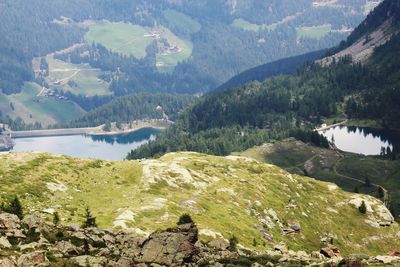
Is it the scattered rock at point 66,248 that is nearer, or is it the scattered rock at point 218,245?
the scattered rock at point 66,248

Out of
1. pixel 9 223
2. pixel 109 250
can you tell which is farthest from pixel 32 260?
pixel 9 223

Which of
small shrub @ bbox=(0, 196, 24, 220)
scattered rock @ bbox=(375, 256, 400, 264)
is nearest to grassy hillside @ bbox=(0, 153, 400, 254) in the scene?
small shrub @ bbox=(0, 196, 24, 220)

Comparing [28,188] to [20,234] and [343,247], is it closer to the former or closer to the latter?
[20,234]

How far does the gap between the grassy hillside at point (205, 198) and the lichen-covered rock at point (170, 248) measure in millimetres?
23147

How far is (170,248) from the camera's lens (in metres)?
73.8

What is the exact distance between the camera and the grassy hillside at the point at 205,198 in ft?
367

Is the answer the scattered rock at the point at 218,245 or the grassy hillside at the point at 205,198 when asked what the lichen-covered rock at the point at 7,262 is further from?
the grassy hillside at the point at 205,198

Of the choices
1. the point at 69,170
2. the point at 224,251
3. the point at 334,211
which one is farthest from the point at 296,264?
the point at 334,211

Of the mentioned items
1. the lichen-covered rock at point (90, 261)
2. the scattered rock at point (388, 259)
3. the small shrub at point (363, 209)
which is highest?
the lichen-covered rock at point (90, 261)

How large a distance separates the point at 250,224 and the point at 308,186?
65262mm

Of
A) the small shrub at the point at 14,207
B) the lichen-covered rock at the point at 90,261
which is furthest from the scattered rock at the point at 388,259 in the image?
the small shrub at the point at 14,207

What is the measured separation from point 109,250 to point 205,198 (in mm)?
66703

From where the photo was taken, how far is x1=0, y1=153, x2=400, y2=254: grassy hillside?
111812 millimetres

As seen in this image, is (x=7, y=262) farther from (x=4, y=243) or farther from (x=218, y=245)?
(x=218, y=245)
